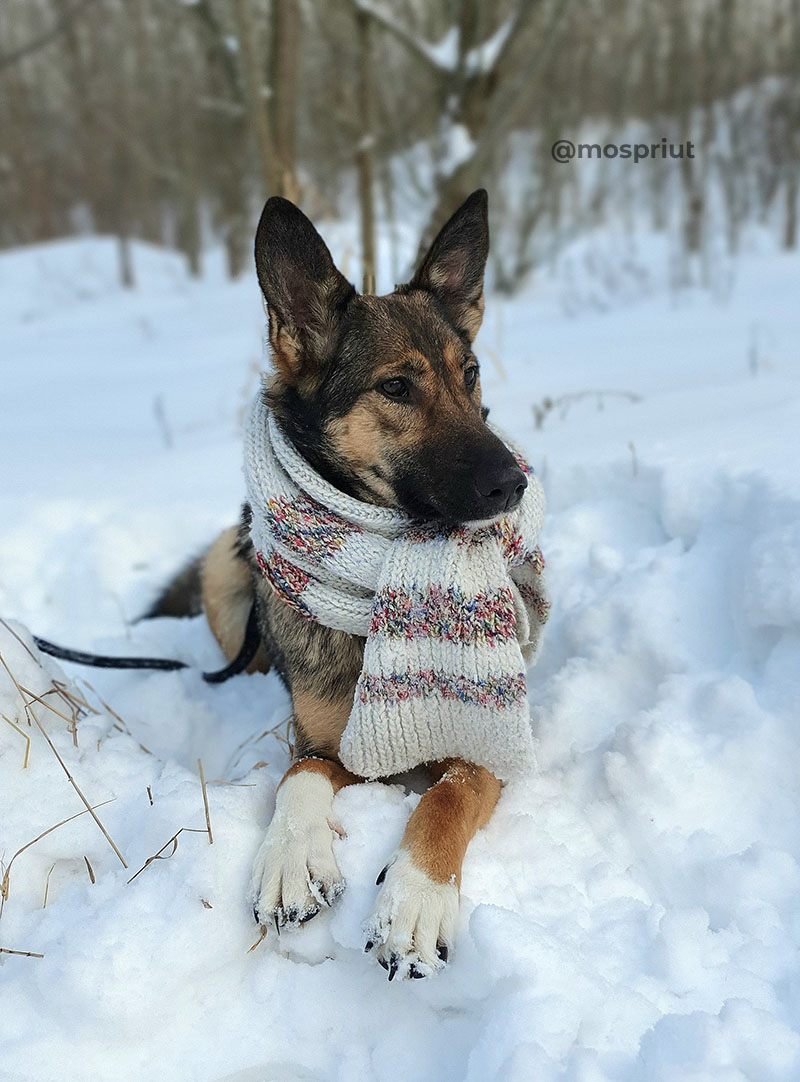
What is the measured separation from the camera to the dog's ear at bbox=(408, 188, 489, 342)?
2.60 metres

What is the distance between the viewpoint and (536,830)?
214 centimetres

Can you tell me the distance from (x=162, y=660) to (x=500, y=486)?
1.82 metres

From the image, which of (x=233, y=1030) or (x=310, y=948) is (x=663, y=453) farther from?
(x=233, y=1030)

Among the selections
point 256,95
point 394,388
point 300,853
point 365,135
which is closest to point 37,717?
point 300,853

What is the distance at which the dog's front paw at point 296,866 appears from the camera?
1847mm

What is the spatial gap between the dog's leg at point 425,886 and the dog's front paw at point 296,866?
141 millimetres

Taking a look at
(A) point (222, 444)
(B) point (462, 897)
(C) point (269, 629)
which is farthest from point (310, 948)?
(A) point (222, 444)

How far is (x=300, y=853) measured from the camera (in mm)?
1924

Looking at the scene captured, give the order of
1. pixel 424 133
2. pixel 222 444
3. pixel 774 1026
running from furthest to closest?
pixel 424 133 → pixel 222 444 → pixel 774 1026

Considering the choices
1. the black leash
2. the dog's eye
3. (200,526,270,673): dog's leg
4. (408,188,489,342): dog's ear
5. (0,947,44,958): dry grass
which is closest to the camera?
(0,947,44,958): dry grass

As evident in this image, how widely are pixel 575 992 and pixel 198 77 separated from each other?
25458 millimetres
